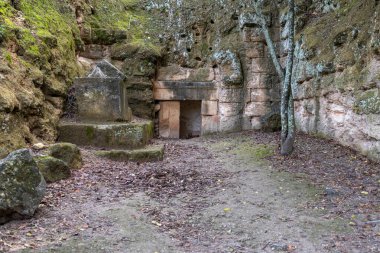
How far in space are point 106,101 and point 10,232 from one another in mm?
4736

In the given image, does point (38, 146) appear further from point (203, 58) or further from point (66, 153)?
point (203, 58)

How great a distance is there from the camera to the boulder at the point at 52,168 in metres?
5.23

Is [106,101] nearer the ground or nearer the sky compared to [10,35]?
nearer the ground

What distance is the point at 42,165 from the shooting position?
17.2ft

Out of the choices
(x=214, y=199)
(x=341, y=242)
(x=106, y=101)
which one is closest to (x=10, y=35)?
(x=106, y=101)

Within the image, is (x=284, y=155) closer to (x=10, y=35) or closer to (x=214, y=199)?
(x=214, y=199)

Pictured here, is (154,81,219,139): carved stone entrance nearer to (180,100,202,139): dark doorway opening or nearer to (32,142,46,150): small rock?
(180,100,202,139): dark doorway opening

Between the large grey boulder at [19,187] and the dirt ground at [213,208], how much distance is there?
0.14 meters

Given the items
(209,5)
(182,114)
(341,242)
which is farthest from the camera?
(182,114)

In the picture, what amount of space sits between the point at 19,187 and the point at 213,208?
242 centimetres

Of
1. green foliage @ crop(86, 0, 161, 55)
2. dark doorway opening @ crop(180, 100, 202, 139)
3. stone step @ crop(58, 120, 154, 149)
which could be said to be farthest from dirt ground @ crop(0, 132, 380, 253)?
dark doorway opening @ crop(180, 100, 202, 139)

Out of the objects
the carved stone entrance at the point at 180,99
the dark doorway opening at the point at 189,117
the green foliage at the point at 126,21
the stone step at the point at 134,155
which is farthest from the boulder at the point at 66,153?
the dark doorway opening at the point at 189,117

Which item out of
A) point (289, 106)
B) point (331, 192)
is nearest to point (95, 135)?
point (289, 106)

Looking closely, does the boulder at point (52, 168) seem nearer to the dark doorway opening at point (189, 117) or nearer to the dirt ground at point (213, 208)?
the dirt ground at point (213, 208)
